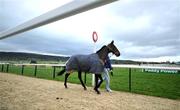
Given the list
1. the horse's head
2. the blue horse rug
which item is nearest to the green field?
the horse's head

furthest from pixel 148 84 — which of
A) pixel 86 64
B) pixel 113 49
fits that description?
pixel 86 64

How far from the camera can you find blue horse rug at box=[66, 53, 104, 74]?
8895mm

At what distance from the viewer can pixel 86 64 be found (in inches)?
368

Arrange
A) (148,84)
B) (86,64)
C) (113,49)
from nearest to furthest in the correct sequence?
(86,64), (113,49), (148,84)

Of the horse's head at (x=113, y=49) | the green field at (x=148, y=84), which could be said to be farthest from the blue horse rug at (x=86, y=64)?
the green field at (x=148, y=84)

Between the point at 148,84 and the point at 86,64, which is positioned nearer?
the point at 86,64

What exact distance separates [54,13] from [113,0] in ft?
1.16

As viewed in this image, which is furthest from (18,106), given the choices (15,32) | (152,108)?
(15,32)

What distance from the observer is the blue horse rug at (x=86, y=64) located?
29.2 ft

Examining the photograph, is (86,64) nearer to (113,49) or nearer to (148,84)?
(113,49)

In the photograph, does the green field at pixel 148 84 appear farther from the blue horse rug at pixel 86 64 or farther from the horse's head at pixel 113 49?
the blue horse rug at pixel 86 64

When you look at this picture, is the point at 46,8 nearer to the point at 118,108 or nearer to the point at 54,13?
the point at 54,13

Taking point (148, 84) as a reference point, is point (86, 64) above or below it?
above

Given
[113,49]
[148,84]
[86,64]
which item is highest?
[113,49]
